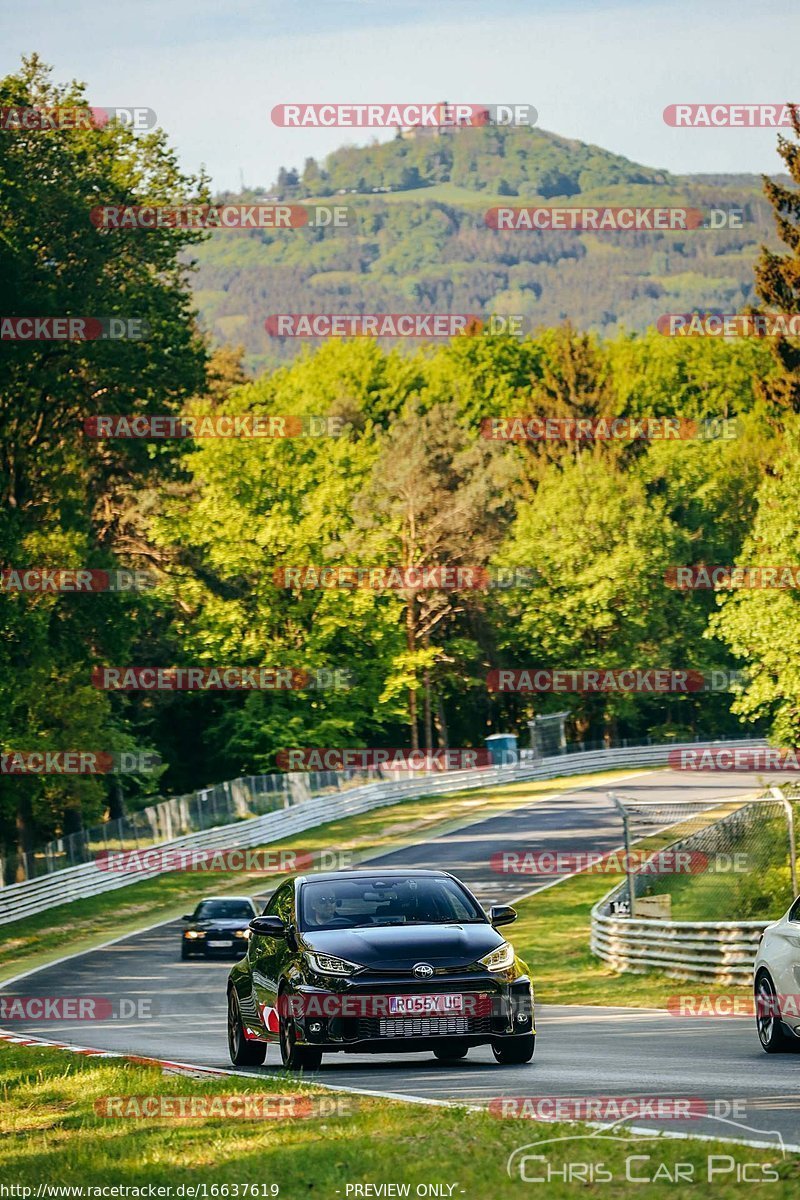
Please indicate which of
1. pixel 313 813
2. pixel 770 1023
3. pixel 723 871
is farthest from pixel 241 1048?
pixel 313 813

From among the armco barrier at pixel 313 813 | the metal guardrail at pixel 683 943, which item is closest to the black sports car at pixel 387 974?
the metal guardrail at pixel 683 943

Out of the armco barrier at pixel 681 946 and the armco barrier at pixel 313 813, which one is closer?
the armco barrier at pixel 681 946

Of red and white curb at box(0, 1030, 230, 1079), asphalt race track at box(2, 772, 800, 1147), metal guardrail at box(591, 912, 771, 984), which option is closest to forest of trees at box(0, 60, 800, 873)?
asphalt race track at box(2, 772, 800, 1147)

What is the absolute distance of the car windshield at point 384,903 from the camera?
44.1 ft

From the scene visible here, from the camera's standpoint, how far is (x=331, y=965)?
12.8 meters

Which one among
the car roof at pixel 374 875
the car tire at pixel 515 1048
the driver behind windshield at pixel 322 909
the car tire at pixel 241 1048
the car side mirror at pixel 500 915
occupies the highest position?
the car roof at pixel 374 875

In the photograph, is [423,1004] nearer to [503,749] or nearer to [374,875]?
[374,875]

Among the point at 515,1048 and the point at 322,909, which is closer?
the point at 515,1048

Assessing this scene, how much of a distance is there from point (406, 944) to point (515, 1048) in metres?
1.17

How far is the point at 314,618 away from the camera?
72.2 metres

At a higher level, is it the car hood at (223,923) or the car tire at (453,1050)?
the car tire at (453,1050)

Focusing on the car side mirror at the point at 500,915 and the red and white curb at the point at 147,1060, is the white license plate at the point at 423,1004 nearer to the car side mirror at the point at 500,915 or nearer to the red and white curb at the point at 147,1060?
the car side mirror at the point at 500,915

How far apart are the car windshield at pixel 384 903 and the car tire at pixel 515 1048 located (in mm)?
937

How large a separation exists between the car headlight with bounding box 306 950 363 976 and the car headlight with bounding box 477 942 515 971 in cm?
89
